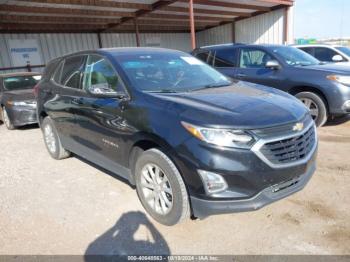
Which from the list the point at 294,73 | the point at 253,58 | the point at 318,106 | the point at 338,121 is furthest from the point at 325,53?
the point at 318,106

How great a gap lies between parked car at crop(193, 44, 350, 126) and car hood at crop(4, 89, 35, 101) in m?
4.60

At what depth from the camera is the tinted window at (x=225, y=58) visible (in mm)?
7047

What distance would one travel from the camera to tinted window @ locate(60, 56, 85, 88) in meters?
4.01

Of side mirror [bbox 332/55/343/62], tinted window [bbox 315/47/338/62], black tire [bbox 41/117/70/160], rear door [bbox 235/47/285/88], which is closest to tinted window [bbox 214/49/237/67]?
rear door [bbox 235/47/285/88]

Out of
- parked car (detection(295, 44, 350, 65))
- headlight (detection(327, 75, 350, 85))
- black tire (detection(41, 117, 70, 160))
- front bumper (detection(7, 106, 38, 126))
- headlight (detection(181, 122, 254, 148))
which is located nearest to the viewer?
A: headlight (detection(181, 122, 254, 148))

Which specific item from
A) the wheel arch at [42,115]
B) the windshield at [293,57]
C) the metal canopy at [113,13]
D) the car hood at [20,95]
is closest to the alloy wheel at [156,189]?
the wheel arch at [42,115]

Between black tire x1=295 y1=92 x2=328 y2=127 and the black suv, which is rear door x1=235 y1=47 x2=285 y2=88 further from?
the black suv

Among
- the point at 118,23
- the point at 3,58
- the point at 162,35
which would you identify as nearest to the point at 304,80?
the point at 118,23

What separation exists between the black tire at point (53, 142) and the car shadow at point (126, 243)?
7.46 feet

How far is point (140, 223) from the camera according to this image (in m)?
3.05

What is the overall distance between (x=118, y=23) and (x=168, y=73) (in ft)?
46.1

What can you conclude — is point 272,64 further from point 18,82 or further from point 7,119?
point 18,82

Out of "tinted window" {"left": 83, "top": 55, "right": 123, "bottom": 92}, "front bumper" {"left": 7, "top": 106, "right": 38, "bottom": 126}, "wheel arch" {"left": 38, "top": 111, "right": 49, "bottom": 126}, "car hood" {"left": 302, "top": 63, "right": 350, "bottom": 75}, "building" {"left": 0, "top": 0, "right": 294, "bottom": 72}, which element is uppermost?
"building" {"left": 0, "top": 0, "right": 294, "bottom": 72}

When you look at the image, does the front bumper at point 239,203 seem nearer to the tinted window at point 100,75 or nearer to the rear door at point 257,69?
the tinted window at point 100,75
